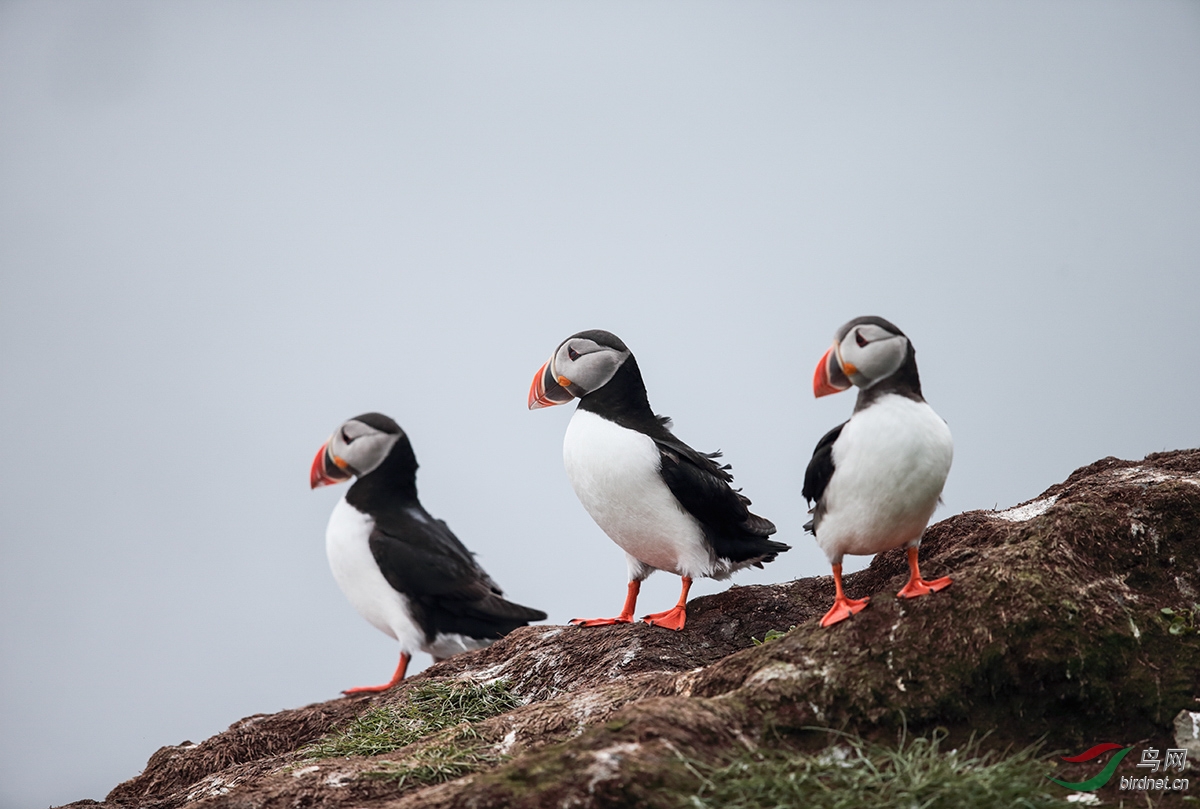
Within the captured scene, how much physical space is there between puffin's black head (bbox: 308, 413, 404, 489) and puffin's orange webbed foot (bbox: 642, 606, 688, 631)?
2261 millimetres

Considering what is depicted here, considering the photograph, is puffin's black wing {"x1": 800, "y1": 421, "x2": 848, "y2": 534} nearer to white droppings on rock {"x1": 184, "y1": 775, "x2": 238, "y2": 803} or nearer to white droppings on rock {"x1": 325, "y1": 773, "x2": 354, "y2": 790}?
white droppings on rock {"x1": 325, "y1": 773, "x2": 354, "y2": 790}

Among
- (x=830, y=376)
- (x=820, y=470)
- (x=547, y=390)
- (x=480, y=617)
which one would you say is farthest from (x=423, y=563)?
(x=830, y=376)

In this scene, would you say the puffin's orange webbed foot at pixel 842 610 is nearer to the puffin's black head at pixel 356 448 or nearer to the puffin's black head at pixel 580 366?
the puffin's black head at pixel 580 366

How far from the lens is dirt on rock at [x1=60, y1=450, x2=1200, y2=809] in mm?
3234

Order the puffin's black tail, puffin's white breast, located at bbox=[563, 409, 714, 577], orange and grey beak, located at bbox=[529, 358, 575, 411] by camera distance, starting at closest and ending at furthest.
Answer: puffin's white breast, located at bbox=[563, 409, 714, 577] → orange and grey beak, located at bbox=[529, 358, 575, 411] → the puffin's black tail

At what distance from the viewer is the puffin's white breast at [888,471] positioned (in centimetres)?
411

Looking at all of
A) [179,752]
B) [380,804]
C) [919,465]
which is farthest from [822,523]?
[179,752]

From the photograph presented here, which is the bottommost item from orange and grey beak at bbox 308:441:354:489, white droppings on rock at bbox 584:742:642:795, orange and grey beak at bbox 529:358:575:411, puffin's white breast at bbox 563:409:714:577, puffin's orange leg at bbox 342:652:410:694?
puffin's orange leg at bbox 342:652:410:694

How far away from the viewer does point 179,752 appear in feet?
19.9

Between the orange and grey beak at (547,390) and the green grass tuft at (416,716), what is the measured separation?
5.42 feet

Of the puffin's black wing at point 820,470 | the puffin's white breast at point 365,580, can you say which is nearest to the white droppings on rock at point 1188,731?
the puffin's black wing at point 820,470

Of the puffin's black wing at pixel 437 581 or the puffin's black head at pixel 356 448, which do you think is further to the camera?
the puffin's black head at pixel 356 448

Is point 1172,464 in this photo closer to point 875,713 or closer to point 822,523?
point 822,523

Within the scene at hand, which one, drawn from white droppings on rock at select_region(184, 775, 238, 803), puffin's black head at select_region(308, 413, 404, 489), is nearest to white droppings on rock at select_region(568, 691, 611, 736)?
white droppings on rock at select_region(184, 775, 238, 803)
